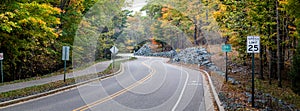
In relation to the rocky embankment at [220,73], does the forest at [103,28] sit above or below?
above

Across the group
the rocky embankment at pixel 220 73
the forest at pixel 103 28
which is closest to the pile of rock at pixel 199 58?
the rocky embankment at pixel 220 73

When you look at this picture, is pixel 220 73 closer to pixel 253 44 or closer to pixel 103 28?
pixel 253 44

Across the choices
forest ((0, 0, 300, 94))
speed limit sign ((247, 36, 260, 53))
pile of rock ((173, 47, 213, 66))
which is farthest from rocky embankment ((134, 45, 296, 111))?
forest ((0, 0, 300, 94))

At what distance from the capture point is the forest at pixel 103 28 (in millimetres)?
16516

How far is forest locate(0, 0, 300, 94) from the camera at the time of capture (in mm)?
16516

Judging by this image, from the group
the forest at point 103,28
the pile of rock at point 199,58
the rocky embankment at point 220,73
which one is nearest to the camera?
the rocky embankment at point 220,73

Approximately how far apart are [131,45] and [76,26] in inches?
1756

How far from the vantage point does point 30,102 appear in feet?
40.1

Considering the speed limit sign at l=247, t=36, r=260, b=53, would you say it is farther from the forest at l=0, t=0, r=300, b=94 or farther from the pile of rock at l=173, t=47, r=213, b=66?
the pile of rock at l=173, t=47, r=213, b=66

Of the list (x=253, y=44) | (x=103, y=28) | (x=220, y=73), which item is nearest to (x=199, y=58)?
(x=220, y=73)

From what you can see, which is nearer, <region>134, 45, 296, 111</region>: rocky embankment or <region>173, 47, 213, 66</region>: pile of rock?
<region>134, 45, 296, 111</region>: rocky embankment

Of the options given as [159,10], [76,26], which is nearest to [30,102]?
[76,26]

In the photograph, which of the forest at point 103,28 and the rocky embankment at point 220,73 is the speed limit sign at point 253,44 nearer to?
the rocky embankment at point 220,73

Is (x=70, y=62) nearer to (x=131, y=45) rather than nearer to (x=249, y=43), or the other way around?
(x=249, y=43)
